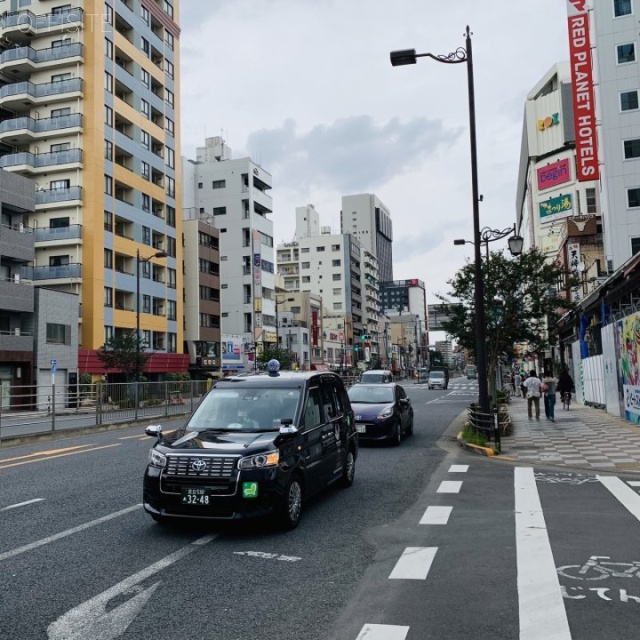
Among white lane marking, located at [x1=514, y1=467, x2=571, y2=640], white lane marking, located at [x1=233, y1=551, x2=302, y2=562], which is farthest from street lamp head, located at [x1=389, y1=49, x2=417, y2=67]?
white lane marking, located at [x1=233, y1=551, x2=302, y2=562]

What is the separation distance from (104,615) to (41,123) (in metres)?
53.4

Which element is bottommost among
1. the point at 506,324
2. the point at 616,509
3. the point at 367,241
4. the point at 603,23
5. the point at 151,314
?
the point at 616,509

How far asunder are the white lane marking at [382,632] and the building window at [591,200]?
8206 centimetres

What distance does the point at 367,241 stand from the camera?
189 meters

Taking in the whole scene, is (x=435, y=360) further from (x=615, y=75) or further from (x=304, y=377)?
(x=304, y=377)

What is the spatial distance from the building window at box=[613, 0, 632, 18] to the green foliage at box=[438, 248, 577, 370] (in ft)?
122

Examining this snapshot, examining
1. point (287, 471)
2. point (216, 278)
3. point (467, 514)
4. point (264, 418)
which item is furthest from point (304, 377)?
point (216, 278)

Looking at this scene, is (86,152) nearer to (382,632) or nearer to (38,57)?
(38,57)

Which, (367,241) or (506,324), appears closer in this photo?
(506,324)

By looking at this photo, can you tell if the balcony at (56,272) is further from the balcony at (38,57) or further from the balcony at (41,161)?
the balcony at (38,57)

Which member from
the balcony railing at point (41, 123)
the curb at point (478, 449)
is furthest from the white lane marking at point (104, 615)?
the balcony railing at point (41, 123)

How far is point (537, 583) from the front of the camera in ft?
16.9

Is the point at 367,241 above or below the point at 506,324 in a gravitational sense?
above

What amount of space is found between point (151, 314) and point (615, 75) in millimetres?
42474
